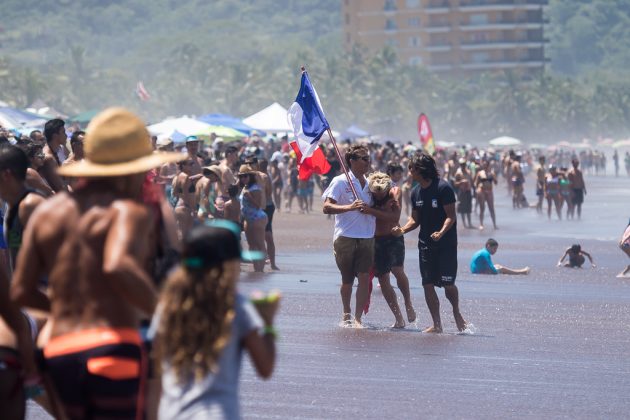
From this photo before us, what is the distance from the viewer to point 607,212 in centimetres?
4069

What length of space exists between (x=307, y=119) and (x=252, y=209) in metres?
2.86

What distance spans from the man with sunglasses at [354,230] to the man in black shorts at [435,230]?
0.48 metres

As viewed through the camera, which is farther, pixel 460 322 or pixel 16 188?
pixel 460 322

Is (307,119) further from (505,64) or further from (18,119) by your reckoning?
(505,64)

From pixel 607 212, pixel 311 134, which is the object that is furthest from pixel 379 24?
pixel 311 134

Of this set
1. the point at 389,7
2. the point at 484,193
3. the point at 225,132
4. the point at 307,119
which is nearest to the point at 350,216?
the point at 307,119

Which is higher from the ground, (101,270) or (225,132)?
(225,132)

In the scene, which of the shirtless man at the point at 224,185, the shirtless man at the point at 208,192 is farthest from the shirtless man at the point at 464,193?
the shirtless man at the point at 208,192

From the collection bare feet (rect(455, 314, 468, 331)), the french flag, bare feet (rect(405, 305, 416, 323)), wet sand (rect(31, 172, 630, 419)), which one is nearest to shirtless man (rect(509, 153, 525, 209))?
wet sand (rect(31, 172, 630, 419))

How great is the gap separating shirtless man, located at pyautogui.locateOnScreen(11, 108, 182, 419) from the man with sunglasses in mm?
7118

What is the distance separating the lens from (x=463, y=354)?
10.7 metres

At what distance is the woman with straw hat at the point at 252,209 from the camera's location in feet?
56.7

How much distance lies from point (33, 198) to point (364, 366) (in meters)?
4.01

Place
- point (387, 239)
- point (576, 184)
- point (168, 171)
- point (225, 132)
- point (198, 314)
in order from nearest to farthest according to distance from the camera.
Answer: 1. point (198, 314)
2. point (387, 239)
3. point (168, 171)
4. point (576, 184)
5. point (225, 132)
